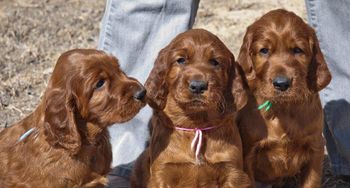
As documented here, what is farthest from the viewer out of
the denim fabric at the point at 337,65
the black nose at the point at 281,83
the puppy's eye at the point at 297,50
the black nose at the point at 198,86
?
the denim fabric at the point at 337,65

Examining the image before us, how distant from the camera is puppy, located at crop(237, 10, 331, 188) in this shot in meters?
5.37

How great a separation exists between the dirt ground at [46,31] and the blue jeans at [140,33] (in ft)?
5.14

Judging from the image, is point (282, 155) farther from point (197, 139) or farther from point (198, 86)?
point (198, 86)

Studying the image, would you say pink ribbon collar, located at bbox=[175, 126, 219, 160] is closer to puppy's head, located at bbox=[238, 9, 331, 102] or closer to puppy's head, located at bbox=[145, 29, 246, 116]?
puppy's head, located at bbox=[145, 29, 246, 116]

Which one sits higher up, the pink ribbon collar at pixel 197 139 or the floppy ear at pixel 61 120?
the floppy ear at pixel 61 120

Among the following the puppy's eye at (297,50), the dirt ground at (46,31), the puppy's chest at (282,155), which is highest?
the puppy's eye at (297,50)

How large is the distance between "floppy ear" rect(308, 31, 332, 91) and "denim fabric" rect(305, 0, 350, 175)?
670 mm

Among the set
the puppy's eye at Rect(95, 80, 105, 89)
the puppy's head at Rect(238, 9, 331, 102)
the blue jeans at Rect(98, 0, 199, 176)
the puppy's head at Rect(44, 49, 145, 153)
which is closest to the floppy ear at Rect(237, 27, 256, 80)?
the puppy's head at Rect(238, 9, 331, 102)

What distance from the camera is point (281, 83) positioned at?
5.24 m

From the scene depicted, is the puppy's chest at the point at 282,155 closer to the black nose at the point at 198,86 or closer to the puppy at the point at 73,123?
the black nose at the point at 198,86

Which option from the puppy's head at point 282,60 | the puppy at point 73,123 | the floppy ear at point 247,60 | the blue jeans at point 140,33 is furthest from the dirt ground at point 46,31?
the puppy's head at point 282,60

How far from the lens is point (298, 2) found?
10.4 meters

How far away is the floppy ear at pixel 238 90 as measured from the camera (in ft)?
17.5

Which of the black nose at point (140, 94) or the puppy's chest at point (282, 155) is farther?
the puppy's chest at point (282, 155)
